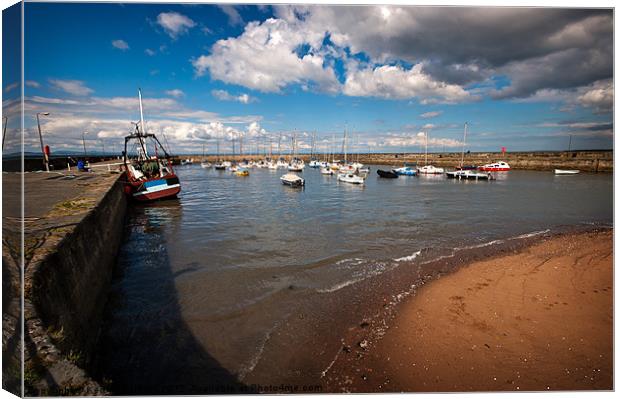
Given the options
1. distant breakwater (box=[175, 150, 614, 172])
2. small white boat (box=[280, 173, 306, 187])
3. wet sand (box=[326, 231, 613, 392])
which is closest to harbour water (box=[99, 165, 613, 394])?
wet sand (box=[326, 231, 613, 392])

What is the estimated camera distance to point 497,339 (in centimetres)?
513

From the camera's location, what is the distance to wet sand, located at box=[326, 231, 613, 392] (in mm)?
4289

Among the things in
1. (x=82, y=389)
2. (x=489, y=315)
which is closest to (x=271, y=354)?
(x=82, y=389)

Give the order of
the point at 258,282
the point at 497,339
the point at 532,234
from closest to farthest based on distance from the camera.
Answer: the point at 497,339 < the point at 258,282 < the point at 532,234

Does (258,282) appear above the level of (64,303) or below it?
below

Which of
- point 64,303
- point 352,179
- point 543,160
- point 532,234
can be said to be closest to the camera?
point 64,303

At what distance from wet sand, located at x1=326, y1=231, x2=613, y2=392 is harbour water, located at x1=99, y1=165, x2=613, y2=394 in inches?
33.7

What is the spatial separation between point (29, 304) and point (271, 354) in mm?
3474

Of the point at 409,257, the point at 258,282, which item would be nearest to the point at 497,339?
the point at 409,257

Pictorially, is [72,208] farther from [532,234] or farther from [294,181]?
[294,181]

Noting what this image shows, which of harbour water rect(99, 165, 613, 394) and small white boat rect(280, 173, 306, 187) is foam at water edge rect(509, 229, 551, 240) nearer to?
harbour water rect(99, 165, 613, 394)

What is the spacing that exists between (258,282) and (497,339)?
5.72 meters

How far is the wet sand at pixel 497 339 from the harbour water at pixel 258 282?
86 cm

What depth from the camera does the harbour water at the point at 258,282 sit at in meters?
4.98
